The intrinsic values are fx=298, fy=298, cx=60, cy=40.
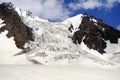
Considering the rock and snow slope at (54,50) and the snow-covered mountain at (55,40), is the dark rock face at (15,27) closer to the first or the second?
the snow-covered mountain at (55,40)

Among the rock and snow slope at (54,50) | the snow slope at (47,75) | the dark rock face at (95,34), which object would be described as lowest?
the snow slope at (47,75)

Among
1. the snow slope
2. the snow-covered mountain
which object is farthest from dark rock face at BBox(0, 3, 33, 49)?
the snow slope

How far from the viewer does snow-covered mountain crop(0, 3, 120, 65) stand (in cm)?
6325

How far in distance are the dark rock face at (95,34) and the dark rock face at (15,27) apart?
43.9 feet

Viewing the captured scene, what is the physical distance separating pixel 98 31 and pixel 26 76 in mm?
58493

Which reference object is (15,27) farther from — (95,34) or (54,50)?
(95,34)

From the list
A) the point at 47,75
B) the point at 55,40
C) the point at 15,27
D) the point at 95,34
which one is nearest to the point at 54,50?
the point at 55,40

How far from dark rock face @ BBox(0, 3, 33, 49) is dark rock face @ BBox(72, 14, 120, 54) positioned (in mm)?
13378

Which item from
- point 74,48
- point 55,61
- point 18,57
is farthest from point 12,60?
point 74,48

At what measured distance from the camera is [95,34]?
8356 centimetres

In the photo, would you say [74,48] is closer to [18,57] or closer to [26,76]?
[18,57]

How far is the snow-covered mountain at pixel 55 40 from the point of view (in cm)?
6325

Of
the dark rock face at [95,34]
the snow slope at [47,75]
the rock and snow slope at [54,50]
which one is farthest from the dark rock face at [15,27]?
the snow slope at [47,75]

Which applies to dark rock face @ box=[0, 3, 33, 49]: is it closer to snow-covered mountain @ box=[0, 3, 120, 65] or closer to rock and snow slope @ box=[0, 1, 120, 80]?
snow-covered mountain @ box=[0, 3, 120, 65]
